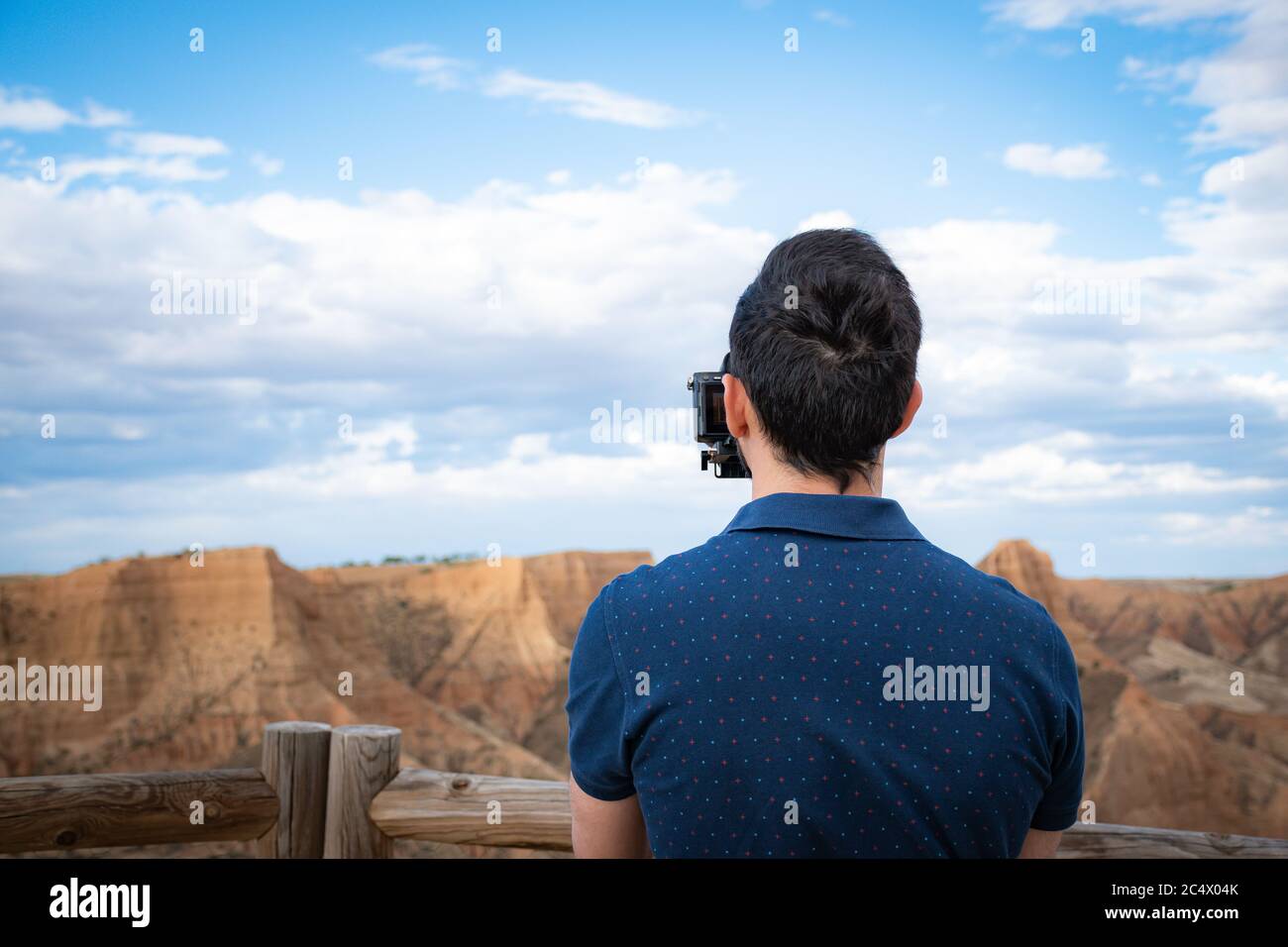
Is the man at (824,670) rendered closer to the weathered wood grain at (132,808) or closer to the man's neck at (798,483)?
the man's neck at (798,483)

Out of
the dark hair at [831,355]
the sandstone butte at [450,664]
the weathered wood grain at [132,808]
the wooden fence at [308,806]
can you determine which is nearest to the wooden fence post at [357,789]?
the wooden fence at [308,806]

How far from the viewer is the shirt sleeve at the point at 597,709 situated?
140cm

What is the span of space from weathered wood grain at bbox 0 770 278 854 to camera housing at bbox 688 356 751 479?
256 centimetres

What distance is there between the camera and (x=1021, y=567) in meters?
34.6

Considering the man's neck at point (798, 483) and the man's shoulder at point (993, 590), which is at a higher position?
the man's neck at point (798, 483)

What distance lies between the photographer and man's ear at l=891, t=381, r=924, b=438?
1.54m

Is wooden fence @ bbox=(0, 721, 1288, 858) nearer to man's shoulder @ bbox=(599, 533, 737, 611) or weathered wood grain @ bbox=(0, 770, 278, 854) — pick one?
Answer: weathered wood grain @ bbox=(0, 770, 278, 854)

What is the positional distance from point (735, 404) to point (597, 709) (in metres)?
0.51

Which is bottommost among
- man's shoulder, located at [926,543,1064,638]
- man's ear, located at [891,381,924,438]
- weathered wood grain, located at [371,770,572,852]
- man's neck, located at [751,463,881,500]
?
weathered wood grain, located at [371,770,572,852]


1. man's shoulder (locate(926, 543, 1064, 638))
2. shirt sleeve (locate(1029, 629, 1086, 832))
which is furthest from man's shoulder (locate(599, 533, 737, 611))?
shirt sleeve (locate(1029, 629, 1086, 832))
